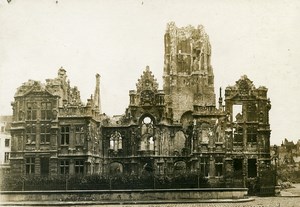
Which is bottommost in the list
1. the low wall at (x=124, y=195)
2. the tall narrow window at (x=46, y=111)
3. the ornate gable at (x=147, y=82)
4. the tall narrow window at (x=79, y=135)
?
the low wall at (x=124, y=195)

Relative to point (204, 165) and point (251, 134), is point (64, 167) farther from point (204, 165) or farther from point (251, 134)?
point (251, 134)

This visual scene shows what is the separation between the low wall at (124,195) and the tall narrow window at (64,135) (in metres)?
11.2

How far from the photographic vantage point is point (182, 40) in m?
69.1

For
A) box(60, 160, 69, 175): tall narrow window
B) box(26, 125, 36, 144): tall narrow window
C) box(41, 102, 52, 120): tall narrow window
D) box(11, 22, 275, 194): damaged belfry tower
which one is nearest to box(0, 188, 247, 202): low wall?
box(11, 22, 275, 194): damaged belfry tower

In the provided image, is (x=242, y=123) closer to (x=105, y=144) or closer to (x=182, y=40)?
(x=105, y=144)

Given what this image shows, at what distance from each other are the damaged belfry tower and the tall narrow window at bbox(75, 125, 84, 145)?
1.5 inches

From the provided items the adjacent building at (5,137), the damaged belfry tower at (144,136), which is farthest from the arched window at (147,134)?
the adjacent building at (5,137)

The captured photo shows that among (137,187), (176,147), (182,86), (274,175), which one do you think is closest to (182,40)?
(182,86)

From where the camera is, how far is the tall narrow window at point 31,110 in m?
47.9

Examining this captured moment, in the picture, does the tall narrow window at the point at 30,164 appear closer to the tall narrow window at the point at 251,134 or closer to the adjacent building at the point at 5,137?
the tall narrow window at the point at 251,134

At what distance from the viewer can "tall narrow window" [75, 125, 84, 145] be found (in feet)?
155

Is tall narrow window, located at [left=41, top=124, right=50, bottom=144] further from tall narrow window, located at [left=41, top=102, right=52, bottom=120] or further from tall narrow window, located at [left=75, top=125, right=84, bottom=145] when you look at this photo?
tall narrow window, located at [left=75, top=125, right=84, bottom=145]

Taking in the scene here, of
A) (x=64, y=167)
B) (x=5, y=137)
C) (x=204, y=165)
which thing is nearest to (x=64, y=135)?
(x=64, y=167)

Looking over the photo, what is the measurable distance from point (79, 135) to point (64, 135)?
1472 millimetres
